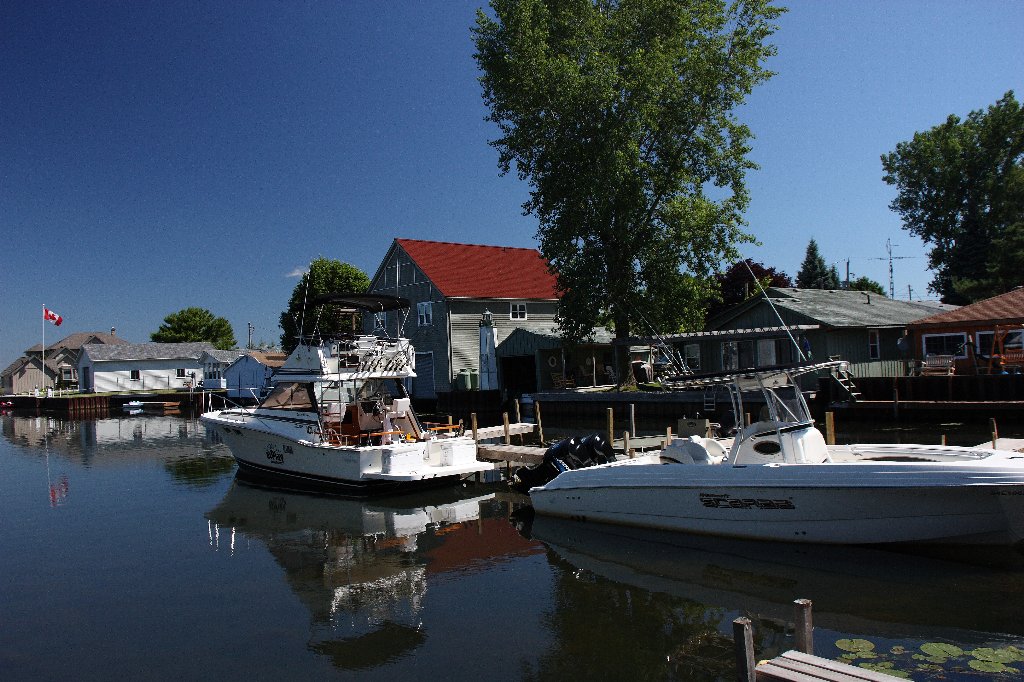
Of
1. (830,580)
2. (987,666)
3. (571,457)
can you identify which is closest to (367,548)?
(571,457)

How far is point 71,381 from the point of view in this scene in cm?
7044

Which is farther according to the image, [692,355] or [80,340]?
[80,340]

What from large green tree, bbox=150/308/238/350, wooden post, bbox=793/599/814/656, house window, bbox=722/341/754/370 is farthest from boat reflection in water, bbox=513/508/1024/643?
large green tree, bbox=150/308/238/350

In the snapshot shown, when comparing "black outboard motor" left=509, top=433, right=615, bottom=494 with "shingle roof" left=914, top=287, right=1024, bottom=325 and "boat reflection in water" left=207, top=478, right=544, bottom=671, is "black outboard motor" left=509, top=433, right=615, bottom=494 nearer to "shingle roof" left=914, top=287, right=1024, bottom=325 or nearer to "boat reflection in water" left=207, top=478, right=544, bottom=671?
"boat reflection in water" left=207, top=478, right=544, bottom=671

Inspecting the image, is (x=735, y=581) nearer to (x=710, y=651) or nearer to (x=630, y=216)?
(x=710, y=651)

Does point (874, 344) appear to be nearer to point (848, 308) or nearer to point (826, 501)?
point (848, 308)

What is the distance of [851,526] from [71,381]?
77.5 meters

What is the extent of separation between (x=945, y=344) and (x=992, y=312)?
2258mm

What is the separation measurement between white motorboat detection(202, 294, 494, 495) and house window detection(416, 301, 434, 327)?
20.7m

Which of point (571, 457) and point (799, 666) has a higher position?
point (571, 457)

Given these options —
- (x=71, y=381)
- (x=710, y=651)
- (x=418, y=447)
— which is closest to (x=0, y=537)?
(x=418, y=447)

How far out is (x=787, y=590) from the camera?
893cm

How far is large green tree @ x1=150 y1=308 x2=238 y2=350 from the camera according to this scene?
82875 millimetres

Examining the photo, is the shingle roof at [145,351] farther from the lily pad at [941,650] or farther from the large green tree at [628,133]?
the lily pad at [941,650]
